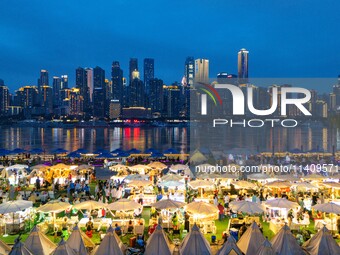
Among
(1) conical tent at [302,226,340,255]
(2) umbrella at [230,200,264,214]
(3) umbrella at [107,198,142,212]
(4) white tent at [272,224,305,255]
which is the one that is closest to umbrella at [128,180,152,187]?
(3) umbrella at [107,198,142,212]

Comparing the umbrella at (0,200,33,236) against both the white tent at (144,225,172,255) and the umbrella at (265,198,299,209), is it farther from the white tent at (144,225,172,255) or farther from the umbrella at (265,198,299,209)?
the umbrella at (265,198,299,209)

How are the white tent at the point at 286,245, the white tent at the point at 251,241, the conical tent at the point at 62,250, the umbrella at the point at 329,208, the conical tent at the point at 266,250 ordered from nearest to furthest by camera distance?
the conical tent at the point at 266,250 < the conical tent at the point at 62,250 < the white tent at the point at 286,245 < the white tent at the point at 251,241 < the umbrella at the point at 329,208

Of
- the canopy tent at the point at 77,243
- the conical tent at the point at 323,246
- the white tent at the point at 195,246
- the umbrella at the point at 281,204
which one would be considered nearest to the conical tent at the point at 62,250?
the canopy tent at the point at 77,243

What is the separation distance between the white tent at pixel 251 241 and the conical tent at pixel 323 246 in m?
1.14

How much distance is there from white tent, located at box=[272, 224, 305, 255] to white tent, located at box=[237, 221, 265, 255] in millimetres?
477

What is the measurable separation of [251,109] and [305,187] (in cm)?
720

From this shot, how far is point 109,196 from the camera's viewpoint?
57.3 ft

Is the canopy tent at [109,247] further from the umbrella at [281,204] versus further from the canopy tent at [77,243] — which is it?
the umbrella at [281,204]

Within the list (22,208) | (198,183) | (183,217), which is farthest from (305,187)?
(22,208)

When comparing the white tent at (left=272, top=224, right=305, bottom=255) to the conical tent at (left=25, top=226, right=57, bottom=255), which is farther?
the conical tent at (left=25, top=226, right=57, bottom=255)

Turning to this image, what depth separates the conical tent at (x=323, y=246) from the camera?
349 inches

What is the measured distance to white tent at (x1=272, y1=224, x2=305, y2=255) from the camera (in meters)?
8.80

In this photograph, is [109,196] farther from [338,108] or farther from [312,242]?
[338,108]

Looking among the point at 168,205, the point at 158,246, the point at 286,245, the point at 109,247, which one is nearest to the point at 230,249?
the point at 286,245
